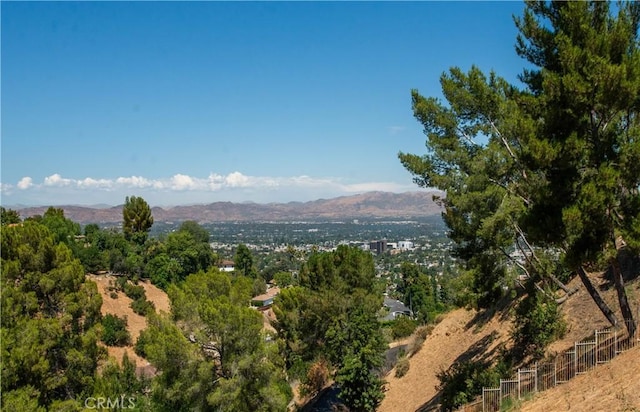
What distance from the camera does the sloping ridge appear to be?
27.0 feet

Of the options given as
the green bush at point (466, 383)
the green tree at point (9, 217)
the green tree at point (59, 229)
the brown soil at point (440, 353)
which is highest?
the green tree at point (9, 217)

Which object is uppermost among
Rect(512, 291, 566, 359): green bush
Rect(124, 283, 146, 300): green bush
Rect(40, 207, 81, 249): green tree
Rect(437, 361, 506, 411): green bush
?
Rect(40, 207, 81, 249): green tree

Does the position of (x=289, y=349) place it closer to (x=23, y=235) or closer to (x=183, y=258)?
(x=23, y=235)

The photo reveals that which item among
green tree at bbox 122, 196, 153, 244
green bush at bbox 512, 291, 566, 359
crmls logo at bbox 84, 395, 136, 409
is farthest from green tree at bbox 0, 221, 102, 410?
green tree at bbox 122, 196, 153, 244

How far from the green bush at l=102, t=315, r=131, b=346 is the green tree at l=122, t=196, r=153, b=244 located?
2160 centimetres

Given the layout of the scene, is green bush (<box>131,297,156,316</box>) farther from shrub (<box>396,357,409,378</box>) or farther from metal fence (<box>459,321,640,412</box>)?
metal fence (<box>459,321,640,412</box>)

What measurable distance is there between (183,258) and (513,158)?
48.8 m

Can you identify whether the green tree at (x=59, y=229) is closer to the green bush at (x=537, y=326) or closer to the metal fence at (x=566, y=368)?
the green bush at (x=537, y=326)

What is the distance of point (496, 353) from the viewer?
17609mm

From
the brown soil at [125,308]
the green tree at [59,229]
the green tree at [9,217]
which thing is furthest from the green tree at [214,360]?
the green tree at [9,217]

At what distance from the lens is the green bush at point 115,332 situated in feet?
121

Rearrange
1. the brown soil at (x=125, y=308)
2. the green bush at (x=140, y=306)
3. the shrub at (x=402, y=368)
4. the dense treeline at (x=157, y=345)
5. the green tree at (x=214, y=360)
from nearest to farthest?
the dense treeline at (x=157, y=345)
the green tree at (x=214, y=360)
the shrub at (x=402, y=368)
the brown soil at (x=125, y=308)
the green bush at (x=140, y=306)

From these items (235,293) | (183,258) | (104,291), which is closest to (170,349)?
(235,293)

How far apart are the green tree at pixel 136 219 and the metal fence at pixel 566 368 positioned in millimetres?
53493
